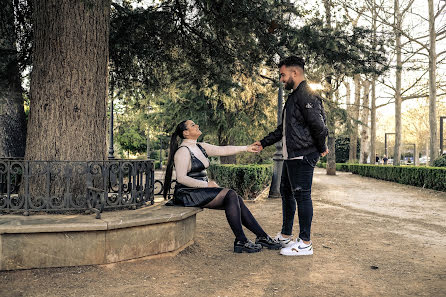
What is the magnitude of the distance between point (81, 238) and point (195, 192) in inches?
57.6

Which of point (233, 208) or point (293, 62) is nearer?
point (233, 208)

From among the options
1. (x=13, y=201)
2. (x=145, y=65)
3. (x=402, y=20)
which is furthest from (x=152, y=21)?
(x=402, y=20)

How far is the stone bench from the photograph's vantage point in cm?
388

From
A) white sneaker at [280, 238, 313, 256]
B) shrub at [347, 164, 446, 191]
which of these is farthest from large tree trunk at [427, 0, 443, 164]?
white sneaker at [280, 238, 313, 256]

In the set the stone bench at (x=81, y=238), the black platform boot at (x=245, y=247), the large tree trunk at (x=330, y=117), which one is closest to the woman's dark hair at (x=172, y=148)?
the stone bench at (x=81, y=238)

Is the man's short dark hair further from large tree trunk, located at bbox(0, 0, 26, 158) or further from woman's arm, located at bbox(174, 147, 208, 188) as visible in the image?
large tree trunk, located at bbox(0, 0, 26, 158)

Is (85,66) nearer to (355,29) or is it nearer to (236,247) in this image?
(236,247)

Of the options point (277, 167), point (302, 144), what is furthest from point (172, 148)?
point (277, 167)

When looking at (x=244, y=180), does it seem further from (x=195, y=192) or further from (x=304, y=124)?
(x=304, y=124)

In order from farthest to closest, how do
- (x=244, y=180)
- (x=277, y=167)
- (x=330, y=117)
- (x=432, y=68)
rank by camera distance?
(x=432, y=68) < (x=330, y=117) < (x=277, y=167) < (x=244, y=180)

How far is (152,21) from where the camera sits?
716cm

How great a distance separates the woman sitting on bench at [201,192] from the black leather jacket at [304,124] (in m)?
0.92

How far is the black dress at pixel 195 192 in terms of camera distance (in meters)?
4.90

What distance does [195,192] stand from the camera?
495 cm
